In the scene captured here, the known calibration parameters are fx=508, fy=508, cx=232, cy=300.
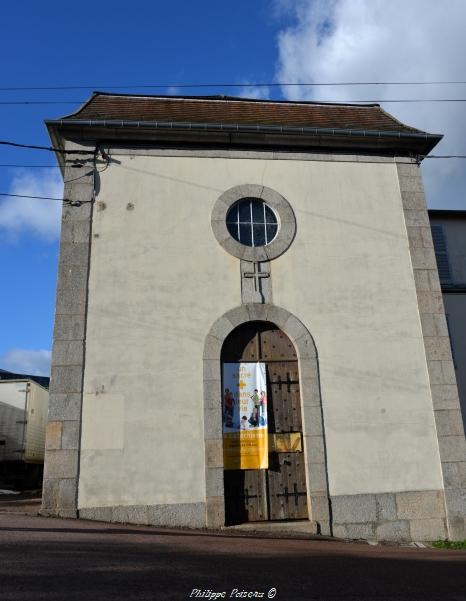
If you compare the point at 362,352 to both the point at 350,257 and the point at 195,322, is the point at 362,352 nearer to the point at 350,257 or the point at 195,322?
the point at 350,257

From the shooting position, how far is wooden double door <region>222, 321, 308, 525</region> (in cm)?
775

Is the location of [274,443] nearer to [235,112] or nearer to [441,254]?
[235,112]

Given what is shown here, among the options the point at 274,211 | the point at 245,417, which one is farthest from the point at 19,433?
the point at 274,211

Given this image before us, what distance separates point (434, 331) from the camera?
28.3ft

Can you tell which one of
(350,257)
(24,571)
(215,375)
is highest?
(350,257)

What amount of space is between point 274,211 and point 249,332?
7.36 feet

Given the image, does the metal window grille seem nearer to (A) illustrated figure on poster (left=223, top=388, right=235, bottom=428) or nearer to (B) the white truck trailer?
(A) illustrated figure on poster (left=223, top=388, right=235, bottom=428)

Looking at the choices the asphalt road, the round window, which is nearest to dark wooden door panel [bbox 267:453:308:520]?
the asphalt road

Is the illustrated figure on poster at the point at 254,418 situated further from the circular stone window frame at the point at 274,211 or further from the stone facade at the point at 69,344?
the stone facade at the point at 69,344

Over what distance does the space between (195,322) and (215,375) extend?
3.00 feet

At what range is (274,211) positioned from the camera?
906 centimetres

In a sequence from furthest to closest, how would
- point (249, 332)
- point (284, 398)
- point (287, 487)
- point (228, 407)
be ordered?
1. point (249, 332)
2. point (284, 398)
3. point (228, 407)
4. point (287, 487)

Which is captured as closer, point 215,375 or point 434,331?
point 215,375

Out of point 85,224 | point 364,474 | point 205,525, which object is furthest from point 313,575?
point 85,224
